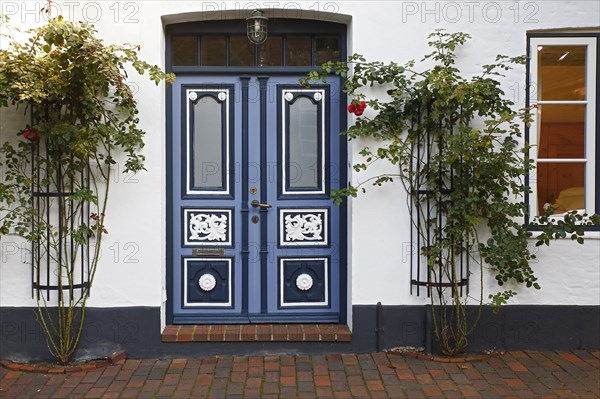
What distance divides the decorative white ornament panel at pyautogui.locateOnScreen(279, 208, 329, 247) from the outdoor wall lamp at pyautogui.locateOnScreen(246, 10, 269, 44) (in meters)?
1.57

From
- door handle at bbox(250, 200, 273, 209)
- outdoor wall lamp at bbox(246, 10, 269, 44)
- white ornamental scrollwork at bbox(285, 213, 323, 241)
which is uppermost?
outdoor wall lamp at bbox(246, 10, 269, 44)

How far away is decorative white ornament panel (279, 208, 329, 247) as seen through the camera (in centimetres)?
624

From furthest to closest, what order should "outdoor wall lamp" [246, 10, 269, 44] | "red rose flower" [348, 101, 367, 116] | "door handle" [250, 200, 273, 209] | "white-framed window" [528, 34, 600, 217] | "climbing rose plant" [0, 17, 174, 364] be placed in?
"door handle" [250, 200, 273, 209] < "white-framed window" [528, 34, 600, 217] < "outdoor wall lamp" [246, 10, 269, 44] < "red rose flower" [348, 101, 367, 116] < "climbing rose plant" [0, 17, 174, 364]

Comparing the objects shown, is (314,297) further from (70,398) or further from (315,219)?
(70,398)

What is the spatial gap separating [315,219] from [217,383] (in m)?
1.76

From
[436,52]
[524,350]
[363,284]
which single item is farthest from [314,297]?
[436,52]

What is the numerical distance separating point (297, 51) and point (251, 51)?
425 millimetres

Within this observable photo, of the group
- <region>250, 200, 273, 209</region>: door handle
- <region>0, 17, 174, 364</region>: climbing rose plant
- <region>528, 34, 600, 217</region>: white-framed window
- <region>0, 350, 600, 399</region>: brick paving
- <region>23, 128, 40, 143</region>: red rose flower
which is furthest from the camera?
<region>250, 200, 273, 209</region>: door handle

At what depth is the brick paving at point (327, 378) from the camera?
16.9ft

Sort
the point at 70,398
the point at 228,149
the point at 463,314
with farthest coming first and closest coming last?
the point at 228,149 → the point at 463,314 → the point at 70,398

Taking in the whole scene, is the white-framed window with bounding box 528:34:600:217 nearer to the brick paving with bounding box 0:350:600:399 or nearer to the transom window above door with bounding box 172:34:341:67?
the brick paving with bounding box 0:350:600:399

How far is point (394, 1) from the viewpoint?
19.4 feet

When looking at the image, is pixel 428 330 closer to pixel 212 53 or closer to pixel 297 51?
pixel 297 51

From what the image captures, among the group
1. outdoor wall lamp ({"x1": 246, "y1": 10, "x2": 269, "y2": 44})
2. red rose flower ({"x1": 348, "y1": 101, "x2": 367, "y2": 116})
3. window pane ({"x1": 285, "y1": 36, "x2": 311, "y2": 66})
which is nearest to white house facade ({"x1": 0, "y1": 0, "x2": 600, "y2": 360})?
window pane ({"x1": 285, "y1": 36, "x2": 311, "y2": 66})
